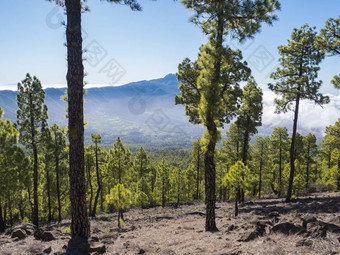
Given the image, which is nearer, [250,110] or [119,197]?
[119,197]

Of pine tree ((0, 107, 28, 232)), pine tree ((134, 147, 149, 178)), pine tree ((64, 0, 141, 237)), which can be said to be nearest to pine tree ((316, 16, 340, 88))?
pine tree ((64, 0, 141, 237))

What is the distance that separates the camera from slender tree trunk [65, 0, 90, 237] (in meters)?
7.56

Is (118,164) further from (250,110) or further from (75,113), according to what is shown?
(75,113)

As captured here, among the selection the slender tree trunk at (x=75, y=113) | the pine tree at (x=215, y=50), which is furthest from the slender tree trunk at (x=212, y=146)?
the slender tree trunk at (x=75, y=113)

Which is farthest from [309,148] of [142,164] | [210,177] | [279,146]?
[210,177]

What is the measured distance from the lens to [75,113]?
7645mm

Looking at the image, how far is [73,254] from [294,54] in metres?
18.8

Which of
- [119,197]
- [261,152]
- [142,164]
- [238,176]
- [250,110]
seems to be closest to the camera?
[238,176]

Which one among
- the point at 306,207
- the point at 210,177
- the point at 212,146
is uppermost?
the point at 212,146

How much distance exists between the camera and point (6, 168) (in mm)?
15266

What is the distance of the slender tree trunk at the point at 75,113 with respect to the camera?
756cm

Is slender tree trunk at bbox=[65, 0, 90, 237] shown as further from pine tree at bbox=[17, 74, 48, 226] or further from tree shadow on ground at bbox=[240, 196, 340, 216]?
pine tree at bbox=[17, 74, 48, 226]

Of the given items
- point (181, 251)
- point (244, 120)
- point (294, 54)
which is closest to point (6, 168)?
point (181, 251)

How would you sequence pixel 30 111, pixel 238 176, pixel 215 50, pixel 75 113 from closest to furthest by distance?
pixel 75 113
pixel 215 50
pixel 238 176
pixel 30 111
